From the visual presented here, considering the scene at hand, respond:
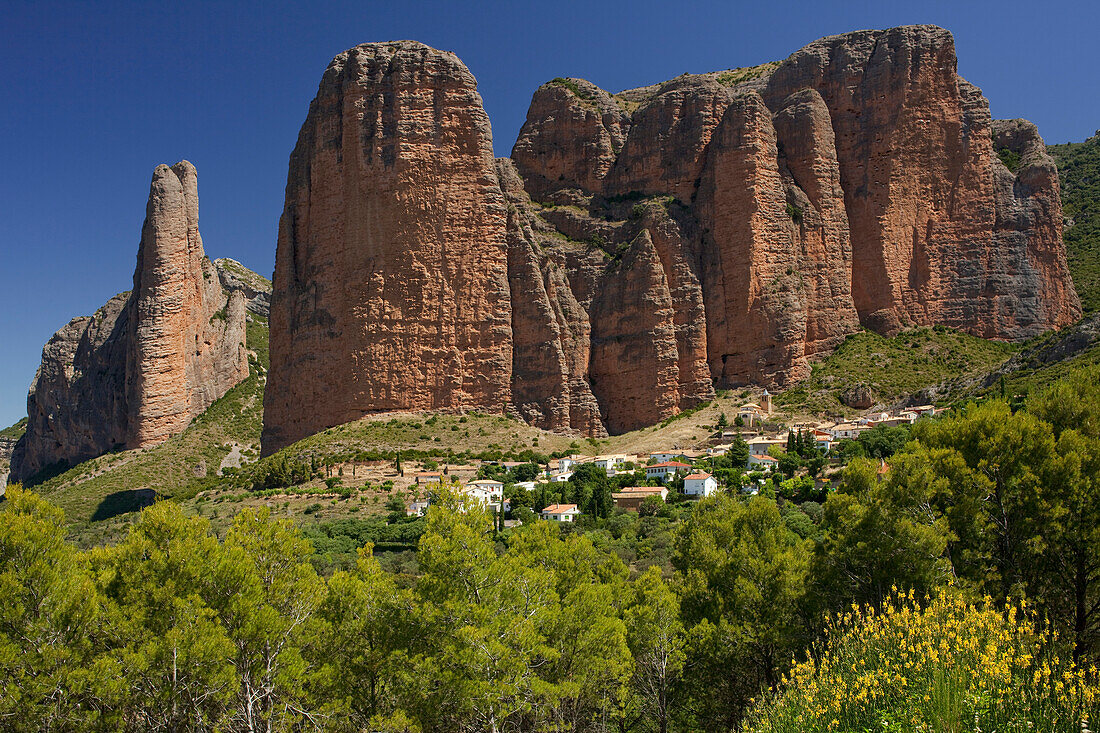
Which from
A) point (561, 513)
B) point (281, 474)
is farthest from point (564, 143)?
point (561, 513)

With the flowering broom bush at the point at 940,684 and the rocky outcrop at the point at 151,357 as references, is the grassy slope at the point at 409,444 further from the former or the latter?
the flowering broom bush at the point at 940,684

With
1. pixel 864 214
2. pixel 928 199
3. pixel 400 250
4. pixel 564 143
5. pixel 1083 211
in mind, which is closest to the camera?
pixel 400 250

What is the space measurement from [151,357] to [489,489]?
4752 centimetres

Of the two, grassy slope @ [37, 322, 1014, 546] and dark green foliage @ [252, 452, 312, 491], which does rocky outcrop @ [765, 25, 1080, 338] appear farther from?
dark green foliage @ [252, 452, 312, 491]

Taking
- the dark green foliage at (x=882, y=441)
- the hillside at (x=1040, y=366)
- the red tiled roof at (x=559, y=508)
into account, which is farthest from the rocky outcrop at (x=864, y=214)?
the red tiled roof at (x=559, y=508)

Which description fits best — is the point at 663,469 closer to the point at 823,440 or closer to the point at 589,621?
the point at 823,440

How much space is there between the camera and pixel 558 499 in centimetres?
4600

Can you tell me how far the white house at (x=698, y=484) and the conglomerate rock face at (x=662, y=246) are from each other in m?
18.5

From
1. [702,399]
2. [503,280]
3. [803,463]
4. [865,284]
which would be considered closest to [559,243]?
[503,280]

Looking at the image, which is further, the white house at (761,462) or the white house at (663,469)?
the white house at (663,469)

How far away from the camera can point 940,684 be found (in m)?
8.73

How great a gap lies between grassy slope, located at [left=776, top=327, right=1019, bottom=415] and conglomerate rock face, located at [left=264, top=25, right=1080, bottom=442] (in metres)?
1.81

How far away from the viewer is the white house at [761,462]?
48.1 metres

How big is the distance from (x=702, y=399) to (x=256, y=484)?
119ft
